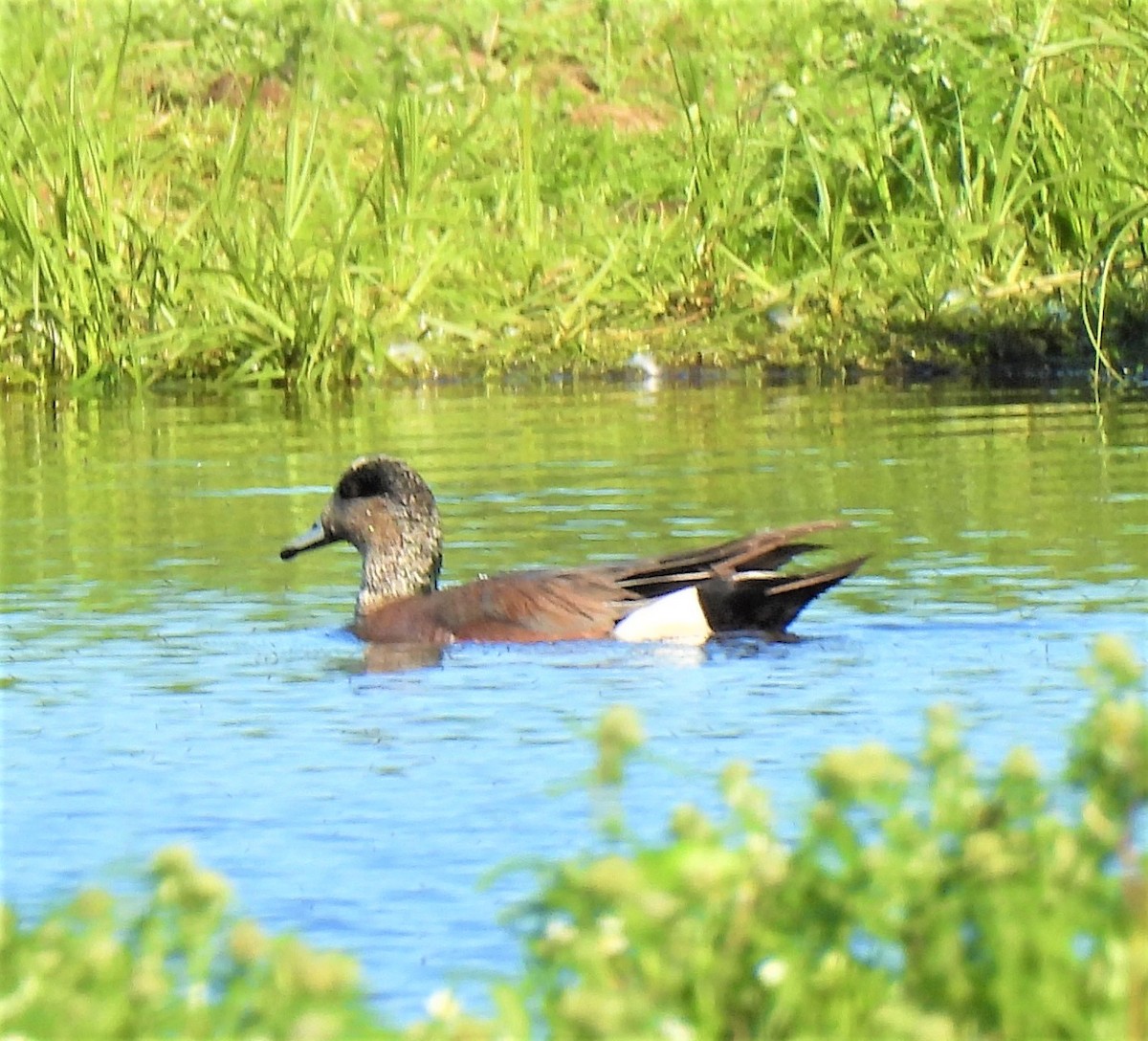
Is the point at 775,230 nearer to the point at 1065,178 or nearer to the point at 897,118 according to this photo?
the point at 897,118

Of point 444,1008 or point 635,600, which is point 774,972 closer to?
point 444,1008

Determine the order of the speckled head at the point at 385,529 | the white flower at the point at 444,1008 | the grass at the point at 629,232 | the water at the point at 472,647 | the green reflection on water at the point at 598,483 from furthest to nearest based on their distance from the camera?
1. the grass at the point at 629,232
2. the green reflection on water at the point at 598,483
3. the speckled head at the point at 385,529
4. the water at the point at 472,647
5. the white flower at the point at 444,1008

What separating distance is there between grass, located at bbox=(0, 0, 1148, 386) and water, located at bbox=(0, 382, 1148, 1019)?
51.7 inches

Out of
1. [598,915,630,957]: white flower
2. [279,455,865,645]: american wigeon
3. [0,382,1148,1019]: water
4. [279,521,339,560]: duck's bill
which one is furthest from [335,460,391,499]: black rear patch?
[598,915,630,957]: white flower

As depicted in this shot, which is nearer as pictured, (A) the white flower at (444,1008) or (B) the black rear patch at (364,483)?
(A) the white flower at (444,1008)

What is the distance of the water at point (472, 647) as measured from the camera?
4977 millimetres

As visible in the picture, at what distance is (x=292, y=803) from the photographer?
17.5ft

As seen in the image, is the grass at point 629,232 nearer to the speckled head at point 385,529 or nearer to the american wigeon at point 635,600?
the speckled head at point 385,529

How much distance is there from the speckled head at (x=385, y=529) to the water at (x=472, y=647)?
20cm

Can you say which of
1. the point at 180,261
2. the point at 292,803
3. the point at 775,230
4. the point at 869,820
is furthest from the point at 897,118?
the point at 869,820

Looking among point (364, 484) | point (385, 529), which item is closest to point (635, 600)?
point (385, 529)

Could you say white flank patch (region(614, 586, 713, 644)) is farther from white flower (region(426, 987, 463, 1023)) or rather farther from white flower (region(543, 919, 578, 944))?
white flower (region(426, 987, 463, 1023))

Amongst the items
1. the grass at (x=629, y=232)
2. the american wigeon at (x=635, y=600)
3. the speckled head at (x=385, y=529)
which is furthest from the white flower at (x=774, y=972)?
the grass at (x=629, y=232)

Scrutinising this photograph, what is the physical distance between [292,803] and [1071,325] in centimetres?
891
